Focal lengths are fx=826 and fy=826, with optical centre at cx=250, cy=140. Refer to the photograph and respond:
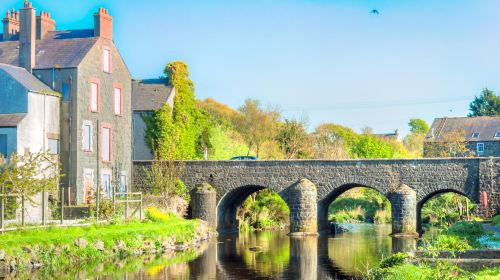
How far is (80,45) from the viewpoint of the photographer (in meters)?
44.3

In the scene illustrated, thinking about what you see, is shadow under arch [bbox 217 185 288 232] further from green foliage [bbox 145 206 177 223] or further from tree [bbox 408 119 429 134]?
tree [bbox 408 119 429 134]

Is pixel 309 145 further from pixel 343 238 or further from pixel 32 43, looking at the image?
pixel 32 43

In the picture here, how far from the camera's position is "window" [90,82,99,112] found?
144 feet

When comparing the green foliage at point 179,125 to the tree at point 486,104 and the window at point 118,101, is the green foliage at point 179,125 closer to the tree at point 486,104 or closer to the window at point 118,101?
the window at point 118,101

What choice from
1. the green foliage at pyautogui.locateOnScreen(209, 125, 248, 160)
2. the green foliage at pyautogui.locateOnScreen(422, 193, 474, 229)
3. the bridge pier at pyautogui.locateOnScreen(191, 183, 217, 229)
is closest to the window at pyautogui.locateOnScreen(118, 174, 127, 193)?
the bridge pier at pyautogui.locateOnScreen(191, 183, 217, 229)

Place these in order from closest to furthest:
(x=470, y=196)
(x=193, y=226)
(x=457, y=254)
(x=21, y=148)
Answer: (x=457, y=254) < (x=21, y=148) < (x=193, y=226) < (x=470, y=196)

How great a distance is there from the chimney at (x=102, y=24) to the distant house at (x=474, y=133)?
36.1 meters

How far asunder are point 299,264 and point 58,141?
16.4 m

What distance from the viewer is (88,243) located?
32.4 m

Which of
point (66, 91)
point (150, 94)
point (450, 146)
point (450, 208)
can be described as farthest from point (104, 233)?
point (450, 146)

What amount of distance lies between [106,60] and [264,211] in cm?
1524

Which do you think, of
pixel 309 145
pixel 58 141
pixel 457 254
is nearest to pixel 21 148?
pixel 58 141

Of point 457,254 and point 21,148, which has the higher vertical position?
point 21,148

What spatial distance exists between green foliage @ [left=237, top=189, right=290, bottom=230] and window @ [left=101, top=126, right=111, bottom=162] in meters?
11.0
